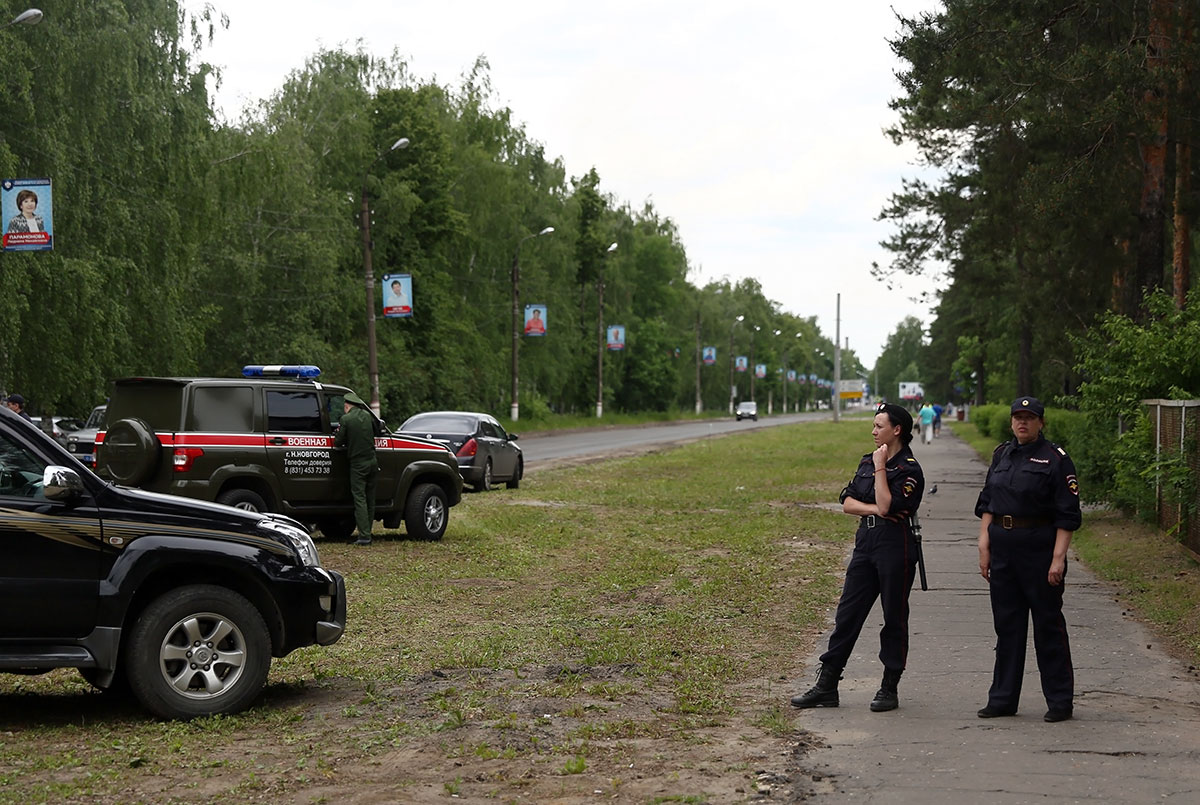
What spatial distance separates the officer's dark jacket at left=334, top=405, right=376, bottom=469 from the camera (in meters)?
16.5

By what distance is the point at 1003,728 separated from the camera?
7586mm

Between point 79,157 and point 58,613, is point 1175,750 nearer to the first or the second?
point 58,613

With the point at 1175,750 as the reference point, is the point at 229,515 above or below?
above

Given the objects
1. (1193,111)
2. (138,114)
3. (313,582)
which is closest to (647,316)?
(138,114)

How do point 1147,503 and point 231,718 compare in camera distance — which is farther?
point 1147,503

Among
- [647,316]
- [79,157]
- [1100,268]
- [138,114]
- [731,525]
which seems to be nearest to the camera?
[731,525]

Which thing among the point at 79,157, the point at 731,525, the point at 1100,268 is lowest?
the point at 731,525

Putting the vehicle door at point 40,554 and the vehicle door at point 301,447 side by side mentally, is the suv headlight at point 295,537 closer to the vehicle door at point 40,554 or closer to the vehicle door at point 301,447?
the vehicle door at point 40,554

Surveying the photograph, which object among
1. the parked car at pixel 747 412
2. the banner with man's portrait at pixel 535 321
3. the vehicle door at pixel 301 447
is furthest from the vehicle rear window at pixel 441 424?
the parked car at pixel 747 412

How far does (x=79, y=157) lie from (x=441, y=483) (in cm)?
2119

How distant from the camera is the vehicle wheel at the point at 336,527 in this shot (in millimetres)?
17453

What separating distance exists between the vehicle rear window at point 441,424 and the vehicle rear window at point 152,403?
36.6 ft

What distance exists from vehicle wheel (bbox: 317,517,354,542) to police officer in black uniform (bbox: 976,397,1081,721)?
1071 cm

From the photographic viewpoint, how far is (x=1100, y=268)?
31438 mm
